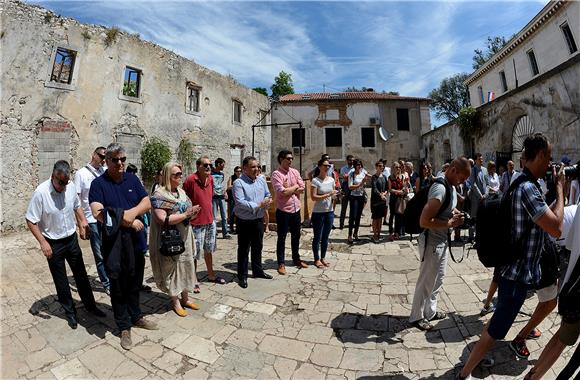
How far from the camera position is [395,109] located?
22.9 metres

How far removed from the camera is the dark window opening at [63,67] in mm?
9055

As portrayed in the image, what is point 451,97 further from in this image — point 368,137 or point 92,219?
point 92,219

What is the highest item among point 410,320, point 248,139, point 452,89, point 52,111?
point 452,89

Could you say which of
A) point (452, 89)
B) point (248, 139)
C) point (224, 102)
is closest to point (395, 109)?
point (248, 139)

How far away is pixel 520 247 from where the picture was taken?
7.93 feet

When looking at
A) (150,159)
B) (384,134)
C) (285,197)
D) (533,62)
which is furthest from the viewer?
(384,134)

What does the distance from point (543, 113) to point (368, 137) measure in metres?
13.8

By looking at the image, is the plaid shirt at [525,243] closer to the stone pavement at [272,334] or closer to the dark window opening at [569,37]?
the stone pavement at [272,334]

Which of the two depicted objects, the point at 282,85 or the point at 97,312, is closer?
the point at 97,312

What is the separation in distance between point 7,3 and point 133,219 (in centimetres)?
891

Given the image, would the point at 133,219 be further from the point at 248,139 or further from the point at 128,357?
the point at 248,139

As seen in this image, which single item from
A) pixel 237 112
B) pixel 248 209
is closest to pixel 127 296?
pixel 248 209

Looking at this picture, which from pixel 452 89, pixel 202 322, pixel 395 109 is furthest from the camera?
pixel 452 89

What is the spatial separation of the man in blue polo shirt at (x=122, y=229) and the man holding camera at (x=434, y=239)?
2902 mm
